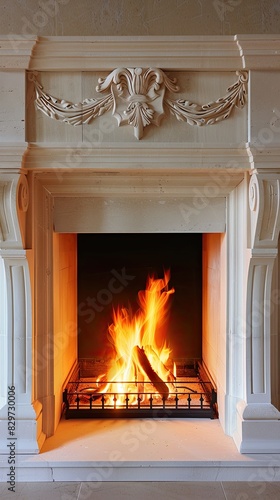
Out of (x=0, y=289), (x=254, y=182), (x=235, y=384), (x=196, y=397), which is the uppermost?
(x=254, y=182)

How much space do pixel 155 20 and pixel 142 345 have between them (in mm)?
1697

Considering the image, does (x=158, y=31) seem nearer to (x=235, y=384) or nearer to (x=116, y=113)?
(x=116, y=113)

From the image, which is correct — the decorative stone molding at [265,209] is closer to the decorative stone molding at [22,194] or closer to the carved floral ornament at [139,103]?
the carved floral ornament at [139,103]

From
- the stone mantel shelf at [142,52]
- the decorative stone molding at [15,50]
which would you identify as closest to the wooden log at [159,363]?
the stone mantel shelf at [142,52]

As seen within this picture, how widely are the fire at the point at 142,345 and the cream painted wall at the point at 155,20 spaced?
1.37 m

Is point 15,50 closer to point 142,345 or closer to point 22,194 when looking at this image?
point 22,194

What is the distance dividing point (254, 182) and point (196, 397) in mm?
1238

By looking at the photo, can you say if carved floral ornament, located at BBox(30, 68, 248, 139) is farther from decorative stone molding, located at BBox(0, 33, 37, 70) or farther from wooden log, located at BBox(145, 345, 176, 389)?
wooden log, located at BBox(145, 345, 176, 389)

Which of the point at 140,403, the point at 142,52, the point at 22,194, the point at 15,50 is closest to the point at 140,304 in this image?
the point at 140,403

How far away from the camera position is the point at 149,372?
8.55ft

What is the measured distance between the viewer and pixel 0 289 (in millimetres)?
2289

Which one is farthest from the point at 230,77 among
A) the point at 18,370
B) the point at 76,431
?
the point at 76,431

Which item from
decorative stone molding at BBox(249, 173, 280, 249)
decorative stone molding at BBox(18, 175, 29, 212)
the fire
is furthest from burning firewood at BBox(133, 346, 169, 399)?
decorative stone molding at BBox(18, 175, 29, 212)

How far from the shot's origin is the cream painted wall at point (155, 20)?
2.12 metres
